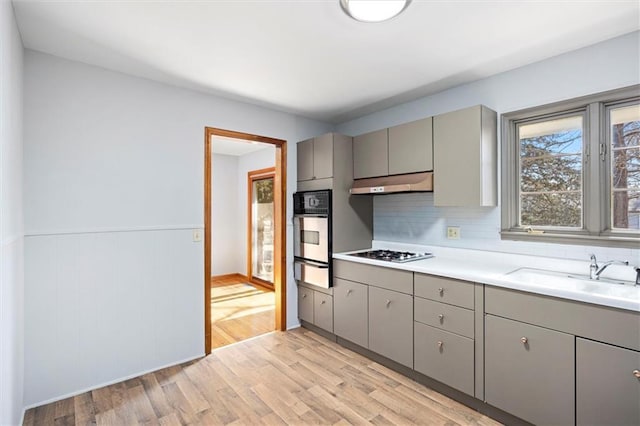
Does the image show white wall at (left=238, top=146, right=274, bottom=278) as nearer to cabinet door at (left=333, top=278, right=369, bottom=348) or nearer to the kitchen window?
cabinet door at (left=333, top=278, right=369, bottom=348)

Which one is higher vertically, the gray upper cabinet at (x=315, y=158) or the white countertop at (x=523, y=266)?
the gray upper cabinet at (x=315, y=158)

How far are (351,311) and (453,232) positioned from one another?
120 cm

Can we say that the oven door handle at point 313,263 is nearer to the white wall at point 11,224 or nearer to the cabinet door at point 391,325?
the cabinet door at point 391,325

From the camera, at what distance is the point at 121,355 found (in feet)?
8.40

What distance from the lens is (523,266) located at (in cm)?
248

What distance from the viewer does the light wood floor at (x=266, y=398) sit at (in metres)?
2.10

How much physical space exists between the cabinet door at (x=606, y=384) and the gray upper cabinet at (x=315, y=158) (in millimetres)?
2359

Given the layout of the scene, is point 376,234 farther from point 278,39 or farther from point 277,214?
point 278,39

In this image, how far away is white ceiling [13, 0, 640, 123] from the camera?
5.84 feet

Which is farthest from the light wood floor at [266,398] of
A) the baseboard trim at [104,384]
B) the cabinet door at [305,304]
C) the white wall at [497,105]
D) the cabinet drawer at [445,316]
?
the white wall at [497,105]

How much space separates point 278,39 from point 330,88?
923mm

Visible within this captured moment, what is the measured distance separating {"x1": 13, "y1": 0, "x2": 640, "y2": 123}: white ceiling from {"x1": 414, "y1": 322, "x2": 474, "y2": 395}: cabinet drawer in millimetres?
2023

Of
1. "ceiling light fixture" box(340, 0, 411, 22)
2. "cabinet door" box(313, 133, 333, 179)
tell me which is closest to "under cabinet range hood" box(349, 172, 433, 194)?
"cabinet door" box(313, 133, 333, 179)

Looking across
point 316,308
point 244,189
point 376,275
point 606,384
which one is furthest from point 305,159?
point 606,384
